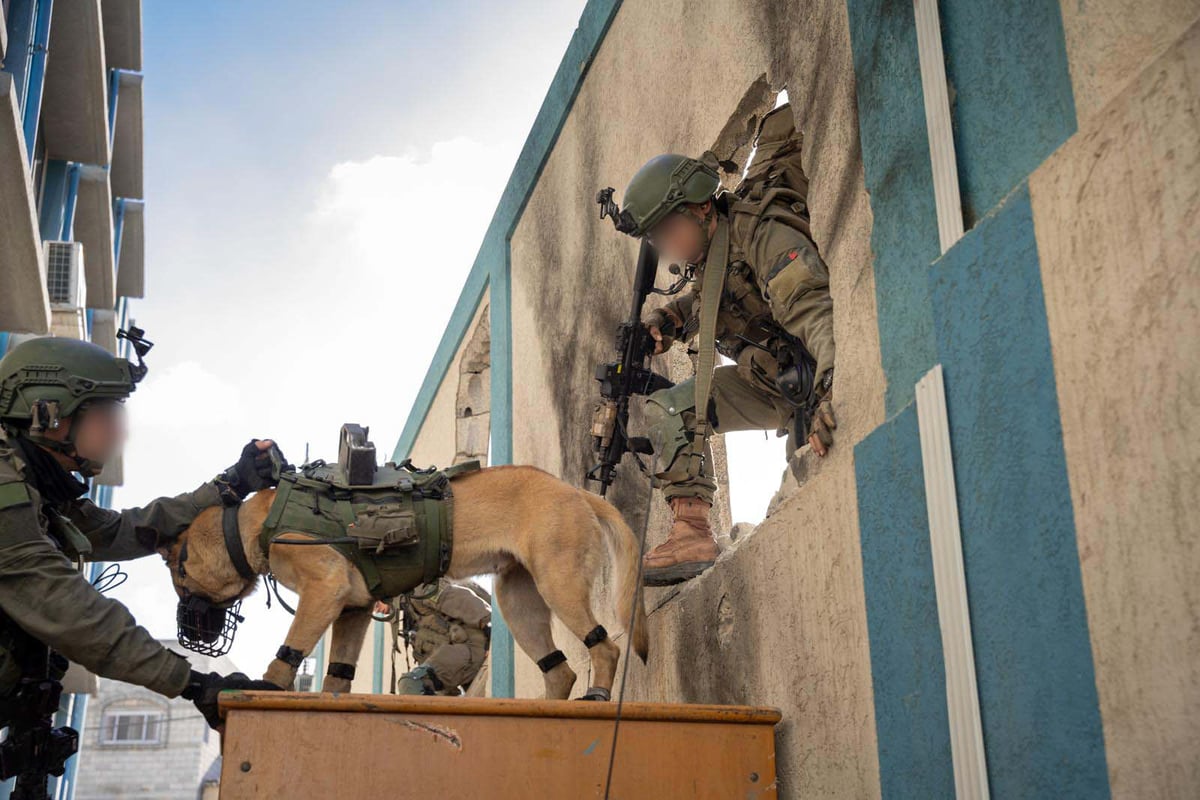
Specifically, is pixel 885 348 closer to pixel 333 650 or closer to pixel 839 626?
pixel 839 626

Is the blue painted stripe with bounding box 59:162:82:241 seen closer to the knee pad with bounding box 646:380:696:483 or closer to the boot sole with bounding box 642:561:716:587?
the knee pad with bounding box 646:380:696:483

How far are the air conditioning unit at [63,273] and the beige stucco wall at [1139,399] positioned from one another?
25.2 ft

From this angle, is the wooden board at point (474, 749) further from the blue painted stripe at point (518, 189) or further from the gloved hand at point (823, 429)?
the blue painted stripe at point (518, 189)

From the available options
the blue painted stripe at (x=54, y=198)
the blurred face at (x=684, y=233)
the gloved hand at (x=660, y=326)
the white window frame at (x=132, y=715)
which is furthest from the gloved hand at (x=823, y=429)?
the white window frame at (x=132, y=715)

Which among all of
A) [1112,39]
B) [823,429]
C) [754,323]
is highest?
[754,323]

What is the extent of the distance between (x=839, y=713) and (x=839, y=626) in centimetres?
27

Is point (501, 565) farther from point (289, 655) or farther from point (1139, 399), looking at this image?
point (1139, 399)

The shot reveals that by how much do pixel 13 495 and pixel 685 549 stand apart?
2718mm

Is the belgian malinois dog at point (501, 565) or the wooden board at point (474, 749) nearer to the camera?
the wooden board at point (474, 749)

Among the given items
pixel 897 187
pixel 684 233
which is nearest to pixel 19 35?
pixel 684 233

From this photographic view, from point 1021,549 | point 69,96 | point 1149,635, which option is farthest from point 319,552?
point 69,96

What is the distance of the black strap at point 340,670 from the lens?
4930 mm

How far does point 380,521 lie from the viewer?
4812mm

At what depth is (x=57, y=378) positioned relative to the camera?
4633mm
